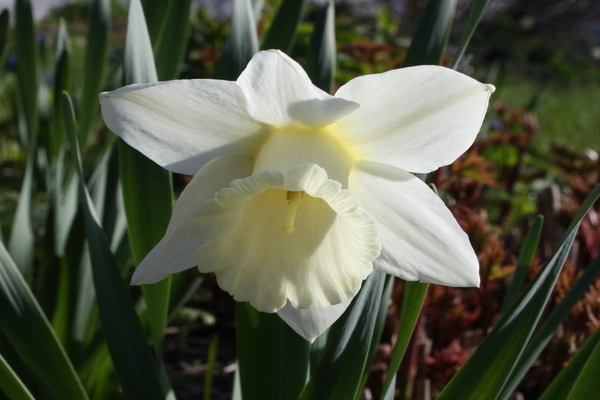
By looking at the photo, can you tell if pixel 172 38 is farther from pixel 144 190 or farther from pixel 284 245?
pixel 284 245

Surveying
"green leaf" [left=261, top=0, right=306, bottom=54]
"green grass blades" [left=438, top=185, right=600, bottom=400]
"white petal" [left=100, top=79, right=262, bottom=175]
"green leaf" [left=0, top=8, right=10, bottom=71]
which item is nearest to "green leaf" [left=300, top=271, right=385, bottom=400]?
"green grass blades" [left=438, top=185, right=600, bottom=400]

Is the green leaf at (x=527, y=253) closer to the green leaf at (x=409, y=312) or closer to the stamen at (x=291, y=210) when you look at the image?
the green leaf at (x=409, y=312)

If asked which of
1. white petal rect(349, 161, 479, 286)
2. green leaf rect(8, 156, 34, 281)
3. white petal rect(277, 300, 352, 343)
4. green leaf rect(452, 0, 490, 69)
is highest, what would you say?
green leaf rect(452, 0, 490, 69)

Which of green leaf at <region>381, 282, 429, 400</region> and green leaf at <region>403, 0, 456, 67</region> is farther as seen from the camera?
green leaf at <region>403, 0, 456, 67</region>

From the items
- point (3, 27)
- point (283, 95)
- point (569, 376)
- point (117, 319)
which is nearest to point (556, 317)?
point (569, 376)

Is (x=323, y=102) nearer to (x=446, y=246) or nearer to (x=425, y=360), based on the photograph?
(x=446, y=246)

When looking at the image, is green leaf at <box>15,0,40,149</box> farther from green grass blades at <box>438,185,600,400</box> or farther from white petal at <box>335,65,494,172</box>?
green grass blades at <box>438,185,600,400</box>
